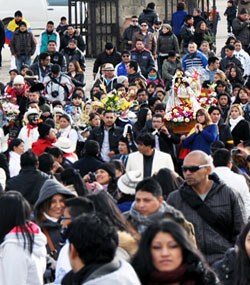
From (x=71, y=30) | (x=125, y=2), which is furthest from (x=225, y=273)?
(x=125, y=2)

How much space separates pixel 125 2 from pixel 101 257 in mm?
22048

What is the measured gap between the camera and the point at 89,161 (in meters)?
11.8

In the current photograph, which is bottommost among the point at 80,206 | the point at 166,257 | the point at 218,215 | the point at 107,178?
the point at 107,178

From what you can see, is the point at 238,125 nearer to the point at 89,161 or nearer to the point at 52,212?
the point at 89,161

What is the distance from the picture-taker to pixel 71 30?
2291 centimetres

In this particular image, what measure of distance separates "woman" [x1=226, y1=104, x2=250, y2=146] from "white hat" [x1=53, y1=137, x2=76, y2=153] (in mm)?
2789

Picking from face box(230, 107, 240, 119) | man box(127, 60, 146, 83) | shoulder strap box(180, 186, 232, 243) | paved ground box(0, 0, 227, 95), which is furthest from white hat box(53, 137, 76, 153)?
paved ground box(0, 0, 227, 95)

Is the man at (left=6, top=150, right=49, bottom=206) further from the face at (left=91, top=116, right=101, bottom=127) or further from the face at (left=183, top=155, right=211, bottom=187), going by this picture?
the face at (left=91, top=116, right=101, bottom=127)

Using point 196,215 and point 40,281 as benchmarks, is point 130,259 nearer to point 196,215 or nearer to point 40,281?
point 40,281

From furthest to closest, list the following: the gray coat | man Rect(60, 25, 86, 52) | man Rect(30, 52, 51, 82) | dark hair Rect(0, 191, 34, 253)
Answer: man Rect(60, 25, 86, 52)
man Rect(30, 52, 51, 82)
the gray coat
dark hair Rect(0, 191, 34, 253)

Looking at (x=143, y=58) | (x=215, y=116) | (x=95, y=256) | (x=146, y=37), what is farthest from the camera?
(x=146, y=37)

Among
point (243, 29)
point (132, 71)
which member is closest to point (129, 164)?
point (132, 71)

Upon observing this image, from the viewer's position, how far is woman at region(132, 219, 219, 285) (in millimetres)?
5719

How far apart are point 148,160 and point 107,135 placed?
2.68 meters
